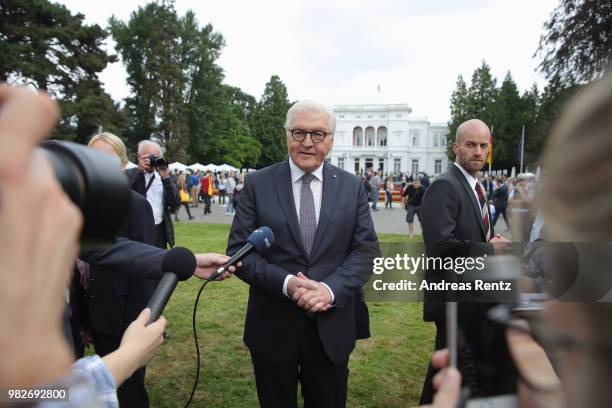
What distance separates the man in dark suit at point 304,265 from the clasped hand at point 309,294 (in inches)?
0.5

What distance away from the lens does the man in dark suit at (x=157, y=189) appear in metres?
5.78

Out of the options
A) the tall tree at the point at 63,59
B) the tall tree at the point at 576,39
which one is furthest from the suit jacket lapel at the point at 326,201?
the tall tree at the point at 63,59

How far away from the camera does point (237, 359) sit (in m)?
4.81

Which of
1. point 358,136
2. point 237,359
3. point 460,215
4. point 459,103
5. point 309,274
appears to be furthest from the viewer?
point 358,136

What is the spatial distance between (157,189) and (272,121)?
65900 mm

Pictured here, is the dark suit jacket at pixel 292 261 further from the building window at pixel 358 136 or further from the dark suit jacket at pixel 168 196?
the building window at pixel 358 136

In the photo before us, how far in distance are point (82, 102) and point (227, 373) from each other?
1229 inches

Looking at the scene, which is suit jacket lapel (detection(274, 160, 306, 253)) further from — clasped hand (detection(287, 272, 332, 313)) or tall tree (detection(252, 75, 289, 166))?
tall tree (detection(252, 75, 289, 166))

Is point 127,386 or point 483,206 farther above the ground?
point 483,206

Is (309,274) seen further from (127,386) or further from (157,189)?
(157,189)

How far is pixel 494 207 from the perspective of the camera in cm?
1590

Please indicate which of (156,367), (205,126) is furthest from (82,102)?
(156,367)

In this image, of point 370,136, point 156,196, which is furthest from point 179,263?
point 370,136

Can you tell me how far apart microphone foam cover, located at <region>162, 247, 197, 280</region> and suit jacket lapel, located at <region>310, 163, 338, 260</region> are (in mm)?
908
